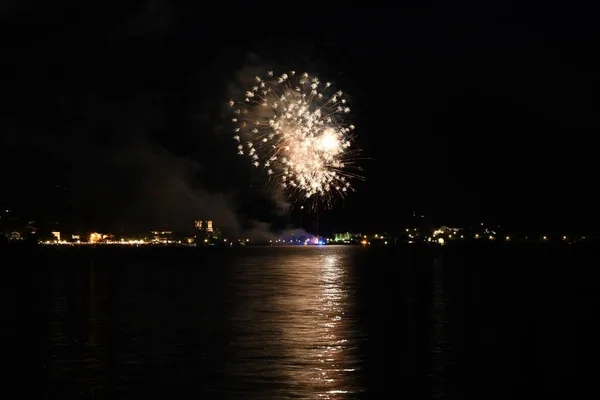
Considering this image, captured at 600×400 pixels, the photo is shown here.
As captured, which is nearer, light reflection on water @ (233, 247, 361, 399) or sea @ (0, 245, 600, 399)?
sea @ (0, 245, 600, 399)

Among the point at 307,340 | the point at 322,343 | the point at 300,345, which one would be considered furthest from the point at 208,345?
the point at 322,343

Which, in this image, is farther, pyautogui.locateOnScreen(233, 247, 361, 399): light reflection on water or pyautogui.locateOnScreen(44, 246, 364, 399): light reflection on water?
pyautogui.locateOnScreen(233, 247, 361, 399): light reflection on water

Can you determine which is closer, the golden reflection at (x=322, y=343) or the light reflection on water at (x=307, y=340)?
the golden reflection at (x=322, y=343)

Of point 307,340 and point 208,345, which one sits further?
point 307,340

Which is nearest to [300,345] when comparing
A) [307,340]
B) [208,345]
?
[307,340]

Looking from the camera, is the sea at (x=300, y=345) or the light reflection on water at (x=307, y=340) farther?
the light reflection on water at (x=307, y=340)

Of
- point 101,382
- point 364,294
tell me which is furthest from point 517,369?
point 364,294

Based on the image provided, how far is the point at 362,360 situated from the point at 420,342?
354cm

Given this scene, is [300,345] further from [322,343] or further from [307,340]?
[307,340]

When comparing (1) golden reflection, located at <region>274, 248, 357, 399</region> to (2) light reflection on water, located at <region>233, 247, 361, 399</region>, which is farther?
(2) light reflection on water, located at <region>233, 247, 361, 399</region>

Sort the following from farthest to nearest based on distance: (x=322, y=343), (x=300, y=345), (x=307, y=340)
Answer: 1. (x=307, y=340)
2. (x=322, y=343)
3. (x=300, y=345)

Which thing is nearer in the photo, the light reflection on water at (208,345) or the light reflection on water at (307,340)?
the light reflection on water at (208,345)

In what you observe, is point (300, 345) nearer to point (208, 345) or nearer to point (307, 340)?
point (307, 340)

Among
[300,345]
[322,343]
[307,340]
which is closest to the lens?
[300,345]
